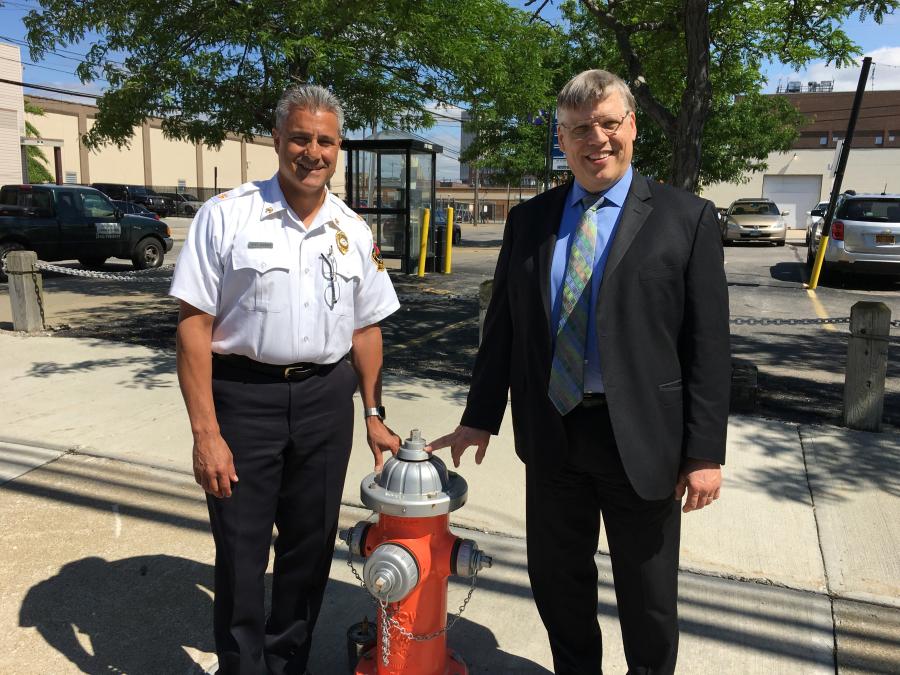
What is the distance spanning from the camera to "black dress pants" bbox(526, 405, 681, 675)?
2111 mm

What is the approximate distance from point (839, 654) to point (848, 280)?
12.9 metres

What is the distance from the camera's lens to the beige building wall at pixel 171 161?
52312mm

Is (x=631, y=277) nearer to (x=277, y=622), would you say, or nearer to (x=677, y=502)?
(x=677, y=502)

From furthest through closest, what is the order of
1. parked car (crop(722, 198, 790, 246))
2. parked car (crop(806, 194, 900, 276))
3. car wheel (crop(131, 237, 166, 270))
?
parked car (crop(722, 198, 790, 246)) < car wheel (crop(131, 237, 166, 270)) < parked car (crop(806, 194, 900, 276))

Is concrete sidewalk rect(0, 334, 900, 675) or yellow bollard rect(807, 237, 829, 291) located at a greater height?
yellow bollard rect(807, 237, 829, 291)

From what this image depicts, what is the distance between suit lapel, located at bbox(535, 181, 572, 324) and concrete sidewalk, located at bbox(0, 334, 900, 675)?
1.44m

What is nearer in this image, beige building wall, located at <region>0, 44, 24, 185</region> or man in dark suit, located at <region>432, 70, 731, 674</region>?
man in dark suit, located at <region>432, 70, 731, 674</region>

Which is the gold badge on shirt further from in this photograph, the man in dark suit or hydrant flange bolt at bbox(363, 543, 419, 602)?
hydrant flange bolt at bbox(363, 543, 419, 602)

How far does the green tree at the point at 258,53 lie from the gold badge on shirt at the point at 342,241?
268 inches

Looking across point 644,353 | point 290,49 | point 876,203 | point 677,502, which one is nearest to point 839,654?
point 677,502

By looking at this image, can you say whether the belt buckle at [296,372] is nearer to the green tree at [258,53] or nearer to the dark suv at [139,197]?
the green tree at [258,53]

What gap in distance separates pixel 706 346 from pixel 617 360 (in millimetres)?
249

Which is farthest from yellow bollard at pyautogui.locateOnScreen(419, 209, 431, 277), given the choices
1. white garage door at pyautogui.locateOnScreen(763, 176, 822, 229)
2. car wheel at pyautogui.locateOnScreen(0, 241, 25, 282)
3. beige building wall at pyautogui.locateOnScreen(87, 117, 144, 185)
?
beige building wall at pyautogui.locateOnScreen(87, 117, 144, 185)

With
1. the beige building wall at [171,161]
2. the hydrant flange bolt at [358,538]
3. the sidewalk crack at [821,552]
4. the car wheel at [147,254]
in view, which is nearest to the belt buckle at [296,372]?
the hydrant flange bolt at [358,538]
